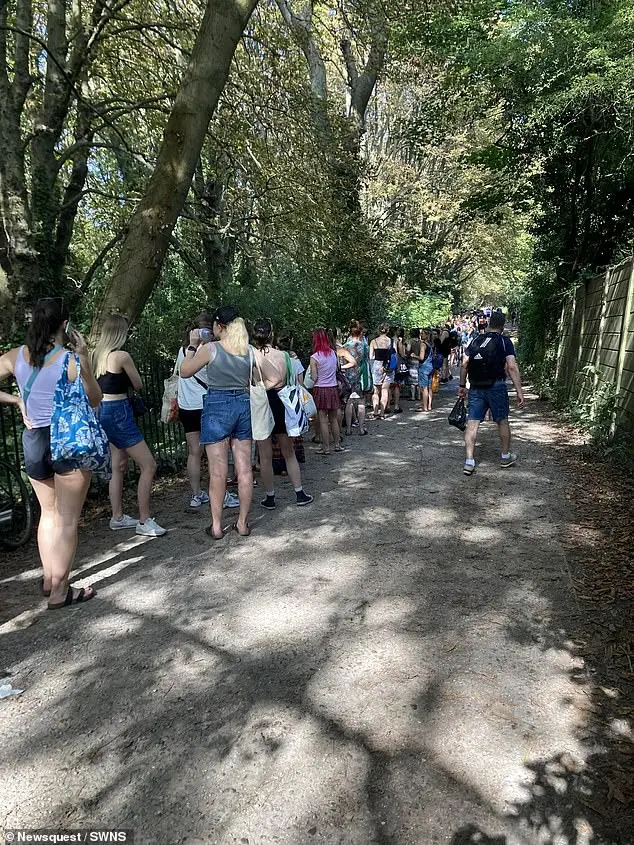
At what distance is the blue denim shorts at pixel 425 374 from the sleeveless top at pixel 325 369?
174 inches

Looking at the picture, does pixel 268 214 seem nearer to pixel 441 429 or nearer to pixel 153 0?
pixel 153 0

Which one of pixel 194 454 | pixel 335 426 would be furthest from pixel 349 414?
pixel 194 454

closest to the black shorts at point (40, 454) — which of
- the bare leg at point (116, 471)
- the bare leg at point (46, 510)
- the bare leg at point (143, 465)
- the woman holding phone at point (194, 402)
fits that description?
the bare leg at point (46, 510)

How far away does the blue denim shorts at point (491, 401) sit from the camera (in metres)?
7.32

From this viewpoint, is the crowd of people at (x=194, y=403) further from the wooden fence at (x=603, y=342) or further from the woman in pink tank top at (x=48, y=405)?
the wooden fence at (x=603, y=342)

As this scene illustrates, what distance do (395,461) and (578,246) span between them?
Answer: 904cm

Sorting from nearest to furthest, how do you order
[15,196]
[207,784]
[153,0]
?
[207,784] → [15,196] → [153,0]

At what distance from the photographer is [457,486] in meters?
6.84

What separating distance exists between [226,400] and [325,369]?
369 centimetres

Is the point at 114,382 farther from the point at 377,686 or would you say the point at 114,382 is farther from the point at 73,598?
the point at 377,686

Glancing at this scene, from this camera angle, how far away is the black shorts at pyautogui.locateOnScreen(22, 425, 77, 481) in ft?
12.4

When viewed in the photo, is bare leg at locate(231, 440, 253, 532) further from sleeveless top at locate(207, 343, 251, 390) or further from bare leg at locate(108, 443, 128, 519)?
bare leg at locate(108, 443, 128, 519)

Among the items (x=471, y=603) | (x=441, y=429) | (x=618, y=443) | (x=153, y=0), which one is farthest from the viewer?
(x=441, y=429)

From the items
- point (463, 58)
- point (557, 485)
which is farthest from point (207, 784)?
point (463, 58)
